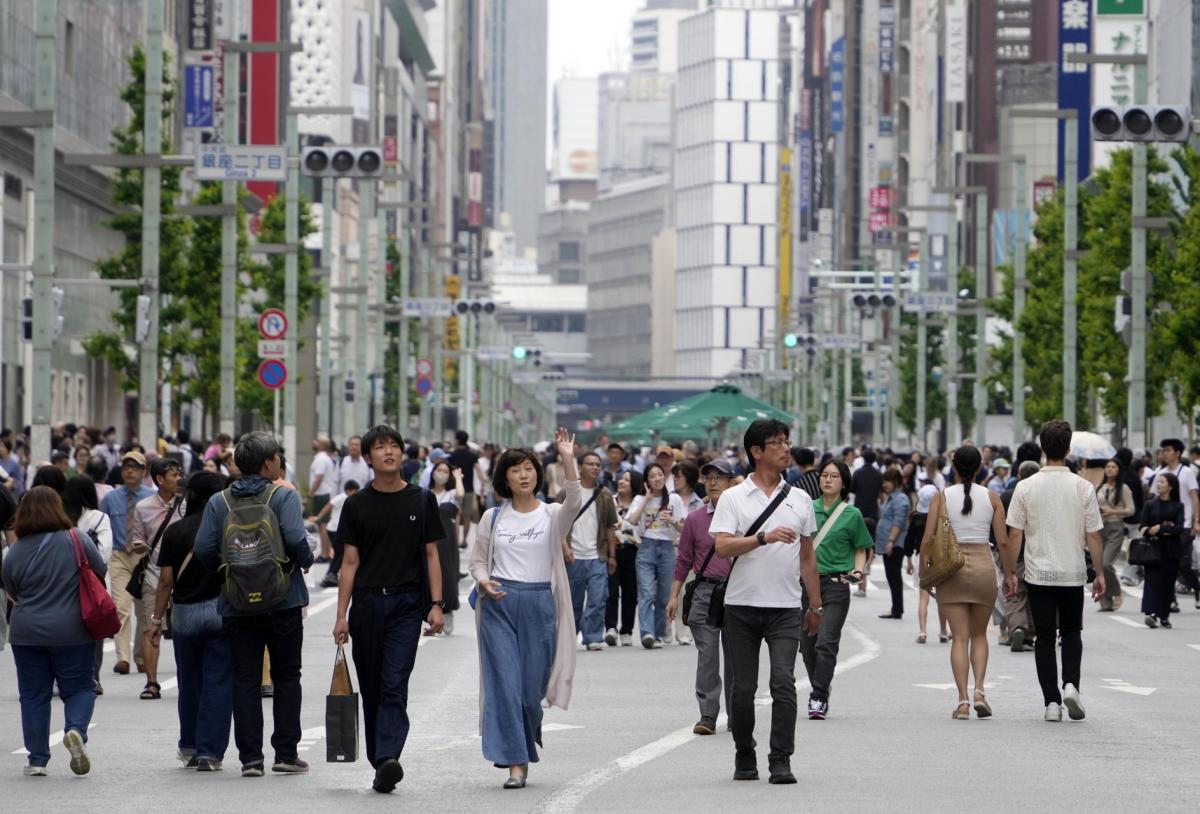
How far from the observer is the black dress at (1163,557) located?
24594 millimetres

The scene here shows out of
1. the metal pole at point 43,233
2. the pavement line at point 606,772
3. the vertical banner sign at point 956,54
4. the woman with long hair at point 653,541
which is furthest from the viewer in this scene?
the vertical banner sign at point 956,54

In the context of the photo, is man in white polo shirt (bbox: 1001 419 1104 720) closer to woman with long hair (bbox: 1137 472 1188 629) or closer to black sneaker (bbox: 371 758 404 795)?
black sneaker (bbox: 371 758 404 795)

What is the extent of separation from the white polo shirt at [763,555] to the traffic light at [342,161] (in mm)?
26736

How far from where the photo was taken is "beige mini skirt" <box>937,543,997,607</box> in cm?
1538

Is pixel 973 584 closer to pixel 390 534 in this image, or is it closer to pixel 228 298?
pixel 390 534

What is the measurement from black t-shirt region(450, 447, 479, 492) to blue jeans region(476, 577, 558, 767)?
1017 inches

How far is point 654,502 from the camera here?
21.8 m

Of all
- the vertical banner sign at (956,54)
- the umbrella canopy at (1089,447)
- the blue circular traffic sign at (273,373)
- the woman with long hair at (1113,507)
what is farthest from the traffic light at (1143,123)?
the vertical banner sign at (956,54)

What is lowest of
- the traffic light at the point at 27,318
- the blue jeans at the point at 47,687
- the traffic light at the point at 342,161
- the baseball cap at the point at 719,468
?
the blue jeans at the point at 47,687

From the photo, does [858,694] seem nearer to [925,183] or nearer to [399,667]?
[399,667]

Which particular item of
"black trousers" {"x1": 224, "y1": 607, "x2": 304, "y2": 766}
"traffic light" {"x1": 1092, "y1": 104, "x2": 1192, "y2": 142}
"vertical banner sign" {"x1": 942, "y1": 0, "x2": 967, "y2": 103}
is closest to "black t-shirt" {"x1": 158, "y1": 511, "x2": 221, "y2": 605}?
"black trousers" {"x1": 224, "y1": 607, "x2": 304, "y2": 766}

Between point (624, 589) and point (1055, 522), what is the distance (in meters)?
8.11

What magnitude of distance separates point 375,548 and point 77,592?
1.65m

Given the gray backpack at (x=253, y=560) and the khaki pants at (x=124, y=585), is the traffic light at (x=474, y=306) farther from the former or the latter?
the gray backpack at (x=253, y=560)
